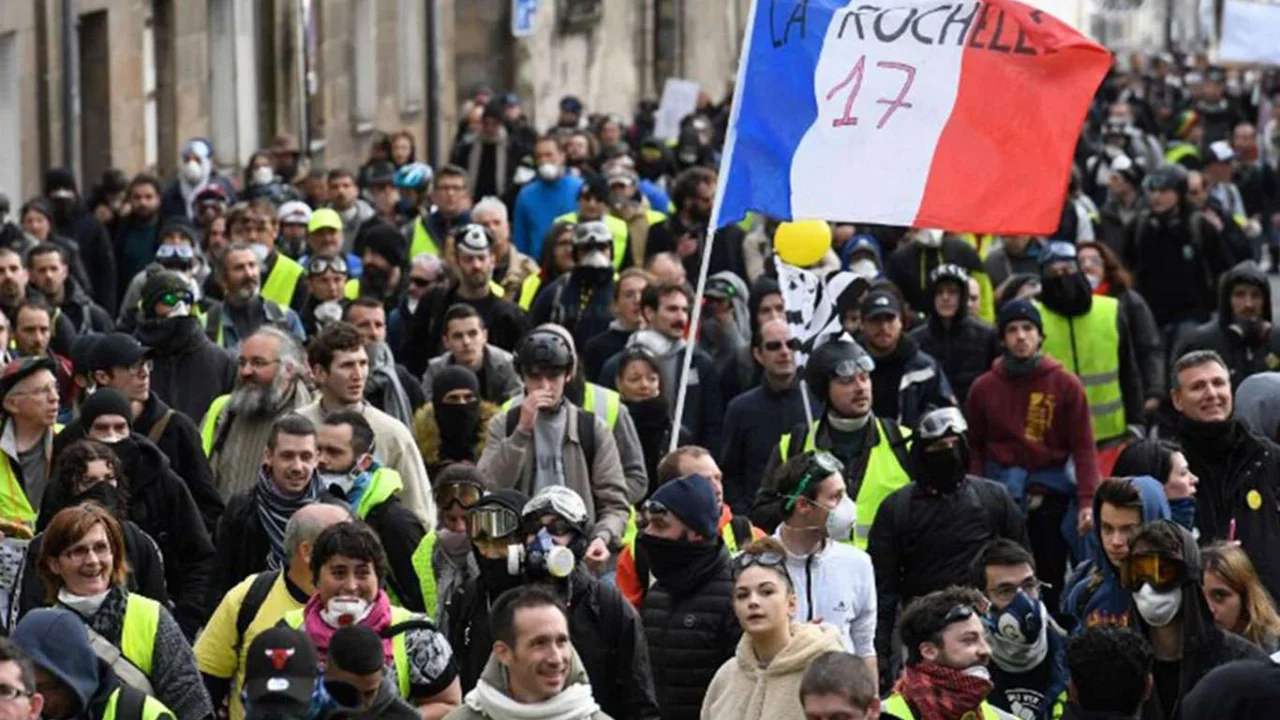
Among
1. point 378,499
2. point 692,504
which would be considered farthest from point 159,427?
point 692,504

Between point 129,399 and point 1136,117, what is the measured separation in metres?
25.5

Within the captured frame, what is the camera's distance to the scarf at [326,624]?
9.07m

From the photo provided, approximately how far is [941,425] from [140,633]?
3296mm

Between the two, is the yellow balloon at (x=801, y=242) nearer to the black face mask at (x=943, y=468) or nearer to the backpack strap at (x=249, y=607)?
Result: the black face mask at (x=943, y=468)

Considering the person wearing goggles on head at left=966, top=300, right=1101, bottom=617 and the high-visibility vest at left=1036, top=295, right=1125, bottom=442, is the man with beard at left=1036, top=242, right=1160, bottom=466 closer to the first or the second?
the high-visibility vest at left=1036, top=295, right=1125, bottom=442

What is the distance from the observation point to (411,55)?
37.2m

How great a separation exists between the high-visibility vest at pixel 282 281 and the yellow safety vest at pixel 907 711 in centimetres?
812

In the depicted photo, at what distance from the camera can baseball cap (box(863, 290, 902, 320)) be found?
14078 millimetres

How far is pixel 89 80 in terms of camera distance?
27984mm

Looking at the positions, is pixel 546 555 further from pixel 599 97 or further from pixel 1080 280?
pixel 599 97

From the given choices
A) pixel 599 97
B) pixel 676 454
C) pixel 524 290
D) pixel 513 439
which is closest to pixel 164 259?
pixel 524 290

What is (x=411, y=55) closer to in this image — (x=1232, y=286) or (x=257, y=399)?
(x=1232, y=286)

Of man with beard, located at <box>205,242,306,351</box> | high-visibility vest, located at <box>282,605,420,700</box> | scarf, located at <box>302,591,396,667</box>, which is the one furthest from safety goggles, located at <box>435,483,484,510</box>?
man with beard, located at <box>205,242,306,351</box>

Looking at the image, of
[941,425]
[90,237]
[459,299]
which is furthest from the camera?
[90,237]
